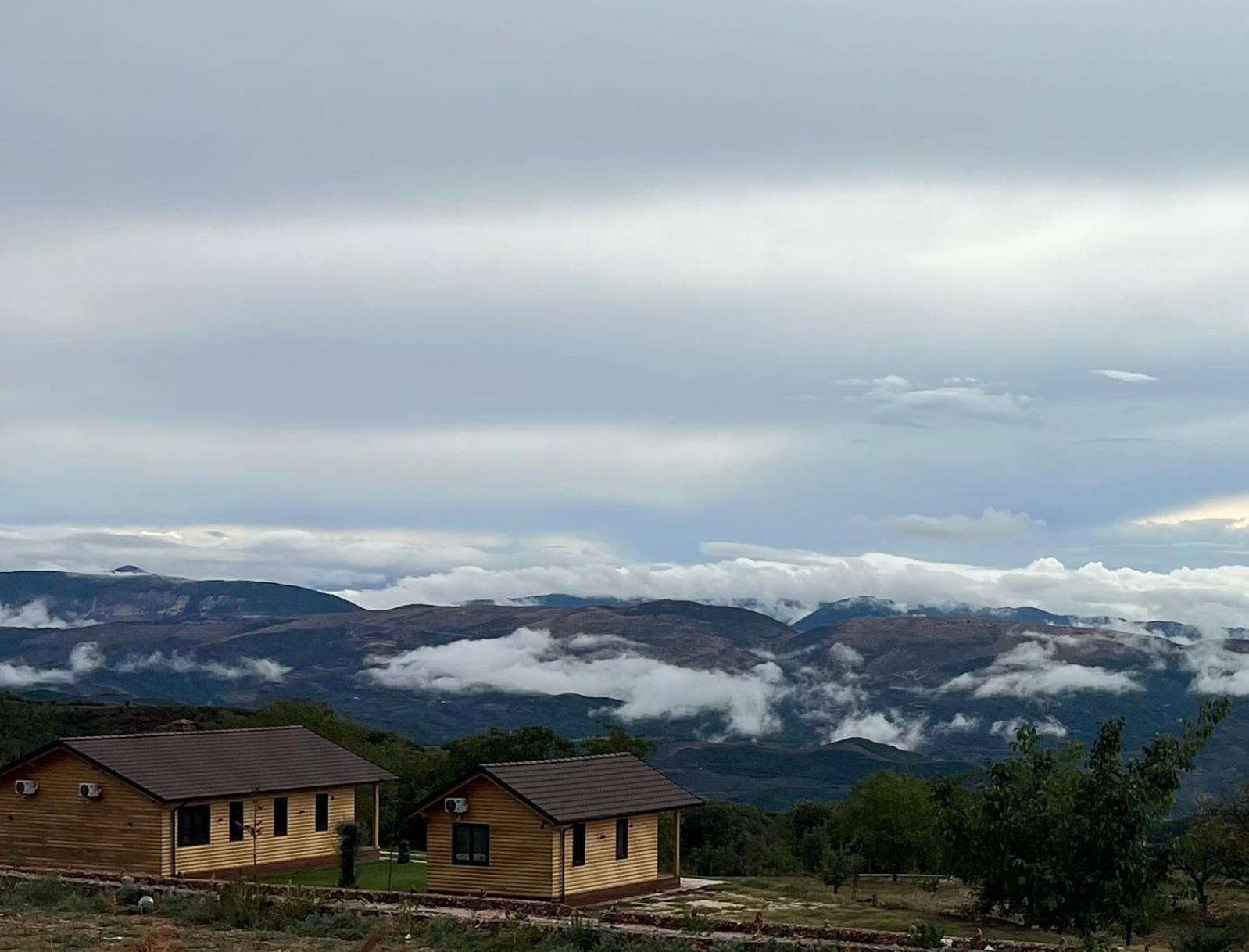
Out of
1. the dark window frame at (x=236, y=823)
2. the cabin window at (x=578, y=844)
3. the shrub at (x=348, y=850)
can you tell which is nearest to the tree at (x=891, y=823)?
the cabin window at (x=578, y=844)

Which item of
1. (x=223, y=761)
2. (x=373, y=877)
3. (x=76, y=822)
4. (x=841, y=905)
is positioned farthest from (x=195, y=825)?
(x=841, y=905)

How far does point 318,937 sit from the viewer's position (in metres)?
29.6

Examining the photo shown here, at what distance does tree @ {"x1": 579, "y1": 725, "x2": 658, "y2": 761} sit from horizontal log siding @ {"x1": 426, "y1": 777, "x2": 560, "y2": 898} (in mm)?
20303

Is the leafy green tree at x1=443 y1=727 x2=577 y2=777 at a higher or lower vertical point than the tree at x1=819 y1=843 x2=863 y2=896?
higher

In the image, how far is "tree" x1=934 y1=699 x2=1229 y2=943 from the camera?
31250 mm

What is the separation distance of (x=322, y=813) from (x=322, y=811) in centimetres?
4

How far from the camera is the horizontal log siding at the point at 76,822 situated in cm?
A: 4094

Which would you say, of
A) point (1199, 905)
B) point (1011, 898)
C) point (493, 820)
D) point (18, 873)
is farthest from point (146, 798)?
point (1199, 905)

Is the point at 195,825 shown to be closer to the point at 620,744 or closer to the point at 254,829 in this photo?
the point at 254,829

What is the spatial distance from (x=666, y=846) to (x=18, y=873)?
25.2 metres

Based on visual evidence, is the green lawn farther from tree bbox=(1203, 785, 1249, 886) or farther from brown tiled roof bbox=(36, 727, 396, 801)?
tree bbox=(1203, 785, 1249, 886)

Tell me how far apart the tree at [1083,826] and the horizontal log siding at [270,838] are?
1923cm

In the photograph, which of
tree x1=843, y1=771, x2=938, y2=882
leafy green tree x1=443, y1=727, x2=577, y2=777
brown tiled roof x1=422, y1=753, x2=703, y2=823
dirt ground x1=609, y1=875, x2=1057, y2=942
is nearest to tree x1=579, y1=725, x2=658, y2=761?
leafy green tree x1=443, y1=727, x2=577, y2=777

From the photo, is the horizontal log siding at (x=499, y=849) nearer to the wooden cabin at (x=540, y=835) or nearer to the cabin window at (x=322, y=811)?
the wooden cabin at (x=540, y=835)
